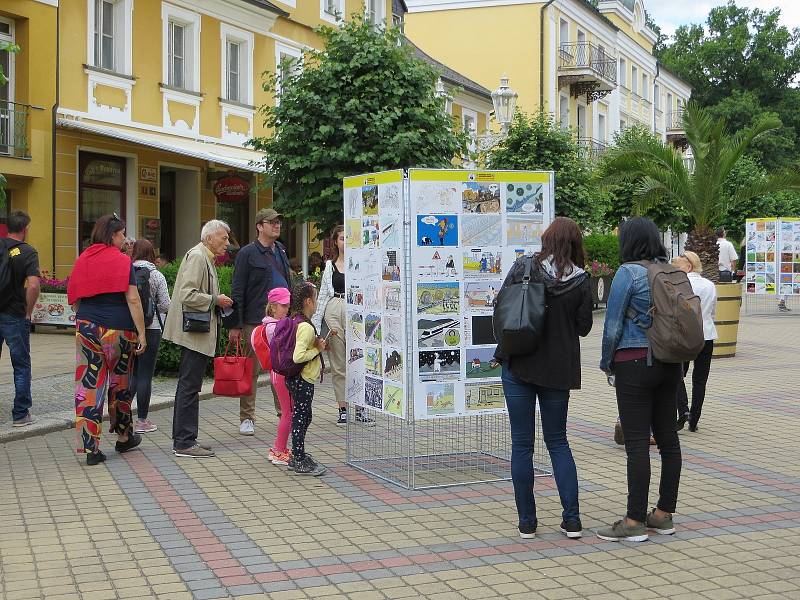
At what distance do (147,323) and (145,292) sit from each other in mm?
325

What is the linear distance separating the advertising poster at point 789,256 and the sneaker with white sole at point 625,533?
73.2 feet

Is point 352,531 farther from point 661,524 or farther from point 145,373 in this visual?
point 145,373

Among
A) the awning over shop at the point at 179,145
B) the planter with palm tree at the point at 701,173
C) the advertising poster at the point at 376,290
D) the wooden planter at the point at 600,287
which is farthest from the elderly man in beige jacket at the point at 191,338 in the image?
the wooden planter at the point at 600,287

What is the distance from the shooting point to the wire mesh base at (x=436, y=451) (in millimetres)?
7625

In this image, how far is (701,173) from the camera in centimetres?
1759

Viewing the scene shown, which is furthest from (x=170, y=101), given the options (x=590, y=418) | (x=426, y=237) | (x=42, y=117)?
(x=426, y=237)

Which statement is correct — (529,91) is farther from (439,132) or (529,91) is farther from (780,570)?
(780,570)

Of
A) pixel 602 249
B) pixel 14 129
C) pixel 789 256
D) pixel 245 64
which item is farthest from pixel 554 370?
pixel 602 249

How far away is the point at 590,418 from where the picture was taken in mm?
10273

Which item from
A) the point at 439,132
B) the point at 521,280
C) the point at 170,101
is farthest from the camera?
the point at 170,101

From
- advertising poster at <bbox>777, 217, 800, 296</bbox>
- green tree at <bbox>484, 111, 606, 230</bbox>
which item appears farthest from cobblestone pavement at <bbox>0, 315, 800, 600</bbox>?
advertising poster at <bbox>777, 217, 800, 296</bbox>

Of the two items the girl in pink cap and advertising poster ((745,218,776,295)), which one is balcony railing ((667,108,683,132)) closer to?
advertising poster ((745,218,776,295))

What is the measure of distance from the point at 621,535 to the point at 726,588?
0.93 metres

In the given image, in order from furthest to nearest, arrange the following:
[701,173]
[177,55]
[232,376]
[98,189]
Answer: [177,55]
[98,189]
[701,173]
[232,376]
